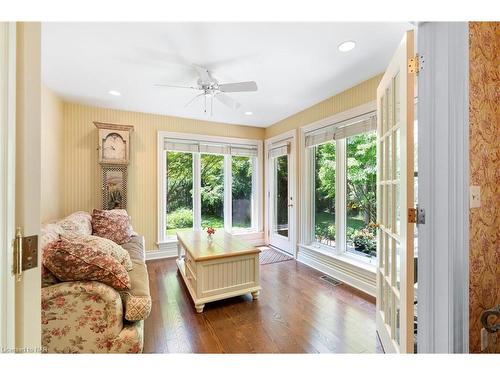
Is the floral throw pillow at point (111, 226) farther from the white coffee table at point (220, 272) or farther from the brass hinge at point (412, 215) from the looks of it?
the brass hinge at point (412, 215)

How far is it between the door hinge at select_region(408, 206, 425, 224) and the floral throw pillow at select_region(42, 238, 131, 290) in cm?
175

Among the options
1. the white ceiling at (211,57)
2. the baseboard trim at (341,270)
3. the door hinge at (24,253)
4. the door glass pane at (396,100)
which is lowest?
the baseboard trim at (341,270)

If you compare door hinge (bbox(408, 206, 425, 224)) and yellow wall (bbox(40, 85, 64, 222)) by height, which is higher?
yellow wall (bbox(40, 85, 64, 222))

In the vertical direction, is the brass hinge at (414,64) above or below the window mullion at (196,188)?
above

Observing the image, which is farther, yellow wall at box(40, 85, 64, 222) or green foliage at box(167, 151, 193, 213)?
green foliage at box(167, 151, 193, 213)

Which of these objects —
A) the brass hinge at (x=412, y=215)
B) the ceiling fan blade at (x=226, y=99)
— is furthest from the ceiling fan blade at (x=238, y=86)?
the brass hinge at (x=412, y=215)

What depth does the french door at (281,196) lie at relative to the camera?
4117 mm

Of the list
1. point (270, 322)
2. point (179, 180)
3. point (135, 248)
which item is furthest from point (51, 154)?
point (270, 322)

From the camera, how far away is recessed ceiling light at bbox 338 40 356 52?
199 cm

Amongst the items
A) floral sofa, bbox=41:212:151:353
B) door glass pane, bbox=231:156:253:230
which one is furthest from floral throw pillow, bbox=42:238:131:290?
door glass pane, bbox=231:156:253:230

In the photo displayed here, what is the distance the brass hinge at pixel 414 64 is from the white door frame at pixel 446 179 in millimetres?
64

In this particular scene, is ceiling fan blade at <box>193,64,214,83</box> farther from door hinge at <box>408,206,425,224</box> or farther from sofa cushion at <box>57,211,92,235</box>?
door hinge at <box>408,206,425,224</box>
